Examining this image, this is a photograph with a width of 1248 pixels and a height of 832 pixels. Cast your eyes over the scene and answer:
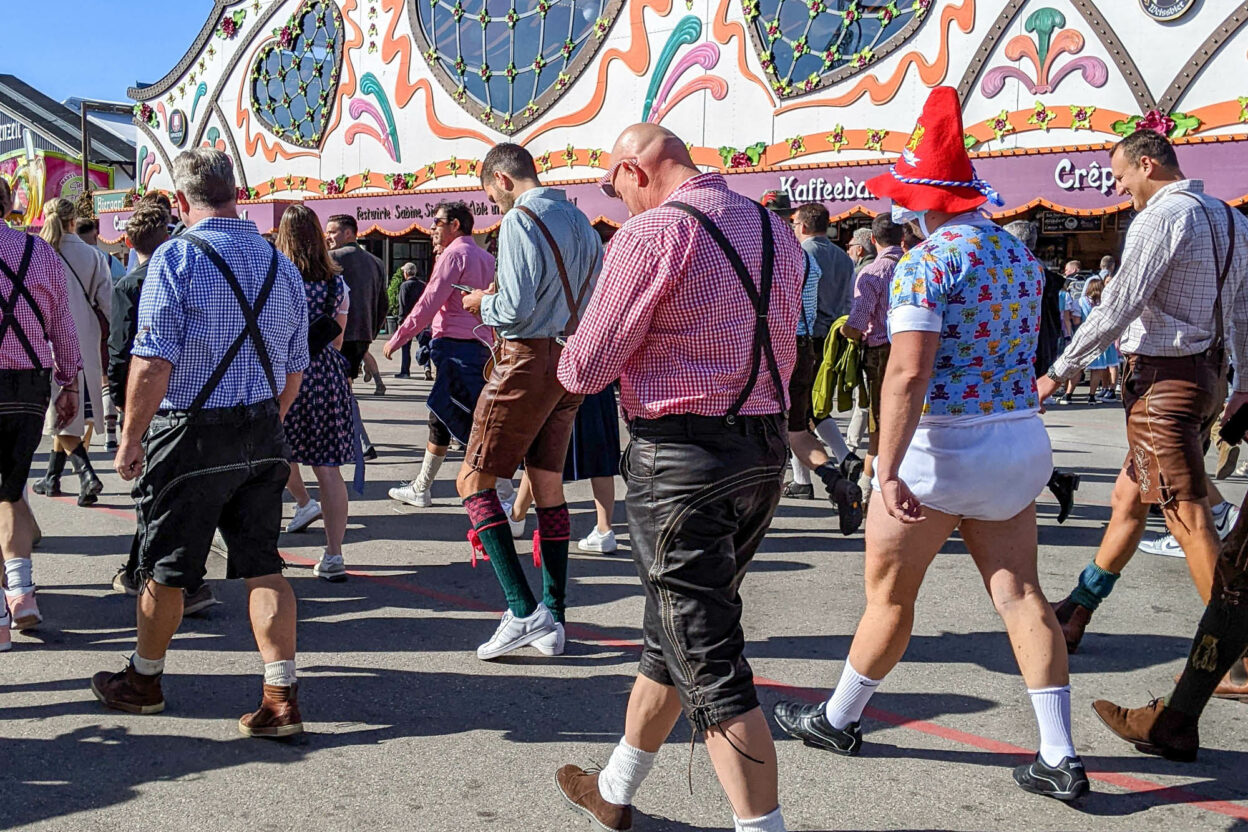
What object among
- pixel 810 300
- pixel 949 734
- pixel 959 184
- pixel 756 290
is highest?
pixel 959 184

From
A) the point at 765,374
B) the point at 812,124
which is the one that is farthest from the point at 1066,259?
the point at 765,374

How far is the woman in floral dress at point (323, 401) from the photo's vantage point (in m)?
5.50

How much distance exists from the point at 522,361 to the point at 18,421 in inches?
81.1

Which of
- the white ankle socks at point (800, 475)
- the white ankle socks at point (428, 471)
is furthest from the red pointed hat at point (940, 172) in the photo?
the white ankle socks at point (800, 475)

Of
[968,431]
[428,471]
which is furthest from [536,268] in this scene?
[428,471]

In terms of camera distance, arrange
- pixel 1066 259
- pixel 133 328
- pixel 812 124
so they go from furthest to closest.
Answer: pixel 1066 259, pixel 812 124, pixel 133 328

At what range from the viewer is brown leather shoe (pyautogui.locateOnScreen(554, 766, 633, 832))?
305 cm

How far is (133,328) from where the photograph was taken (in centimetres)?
554

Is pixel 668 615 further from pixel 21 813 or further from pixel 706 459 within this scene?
pixel 21 813

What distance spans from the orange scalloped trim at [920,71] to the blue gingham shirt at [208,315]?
1268 centimetres

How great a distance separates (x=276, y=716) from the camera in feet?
11.9

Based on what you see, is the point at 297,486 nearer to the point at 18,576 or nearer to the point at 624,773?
the point at 18,576

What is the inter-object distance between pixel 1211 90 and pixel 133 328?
11784 millimetres

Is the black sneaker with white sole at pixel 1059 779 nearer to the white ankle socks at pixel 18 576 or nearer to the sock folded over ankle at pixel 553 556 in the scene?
the sock folded over ankle at pixel 553 556
